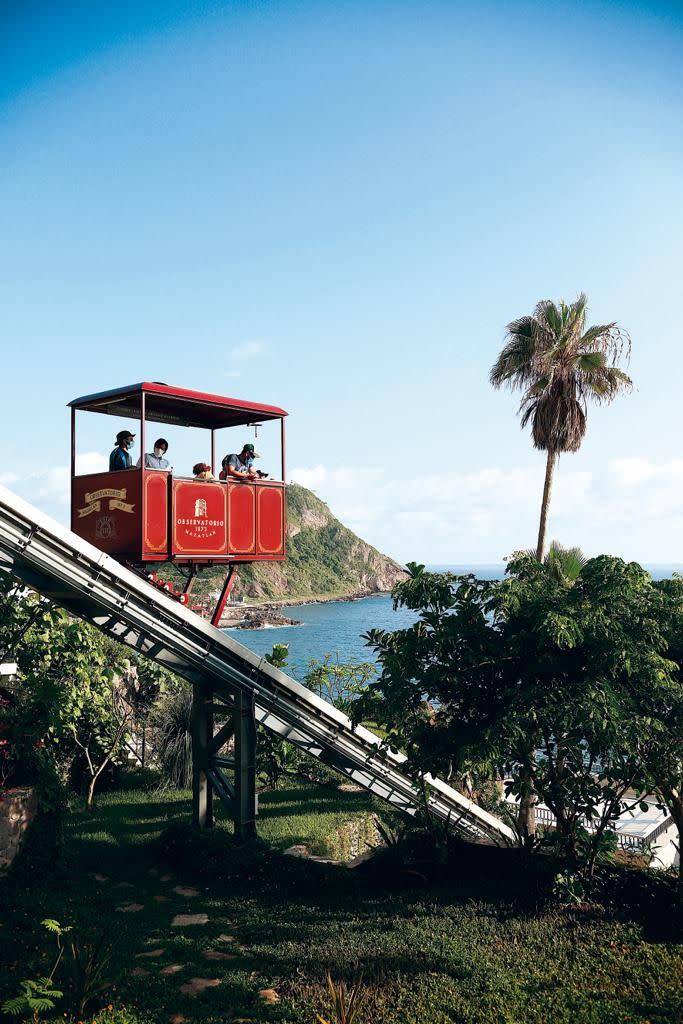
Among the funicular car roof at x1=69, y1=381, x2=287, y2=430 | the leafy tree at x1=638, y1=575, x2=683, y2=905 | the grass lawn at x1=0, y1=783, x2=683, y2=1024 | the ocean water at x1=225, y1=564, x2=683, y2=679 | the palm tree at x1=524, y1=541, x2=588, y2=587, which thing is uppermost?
the funicular car roof at x1=69, y1=381, x2=287, y2=430

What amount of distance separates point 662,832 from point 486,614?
16.5 metres

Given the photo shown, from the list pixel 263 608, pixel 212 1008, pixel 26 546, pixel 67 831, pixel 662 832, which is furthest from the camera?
pixel 263 608

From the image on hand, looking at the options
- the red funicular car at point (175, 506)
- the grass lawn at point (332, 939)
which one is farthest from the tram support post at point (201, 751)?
the red funicular car at point (175, 506)

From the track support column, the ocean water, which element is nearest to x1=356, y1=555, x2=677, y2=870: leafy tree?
the track support column

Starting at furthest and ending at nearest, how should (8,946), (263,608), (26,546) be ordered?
(263,608)
(26,546)
(8,946)

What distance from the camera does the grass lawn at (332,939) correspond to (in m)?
8.48

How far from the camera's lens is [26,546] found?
1149 cm

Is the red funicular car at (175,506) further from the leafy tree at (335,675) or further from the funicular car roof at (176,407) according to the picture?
the leafy tree at (335,675)

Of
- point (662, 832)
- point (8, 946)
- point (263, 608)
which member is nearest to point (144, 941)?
point (8, 946)

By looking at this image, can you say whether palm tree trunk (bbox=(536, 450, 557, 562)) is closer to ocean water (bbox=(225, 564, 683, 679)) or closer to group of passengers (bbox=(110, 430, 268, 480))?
group of passengers (bbox=(110, 430, 268, 480))

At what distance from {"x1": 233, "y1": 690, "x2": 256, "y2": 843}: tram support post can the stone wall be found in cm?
348

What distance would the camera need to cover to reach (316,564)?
162125 millimetres

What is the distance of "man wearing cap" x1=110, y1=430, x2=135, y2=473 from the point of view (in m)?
13.8

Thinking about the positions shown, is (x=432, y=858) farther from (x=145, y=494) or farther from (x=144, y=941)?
(x=145, y=494)
